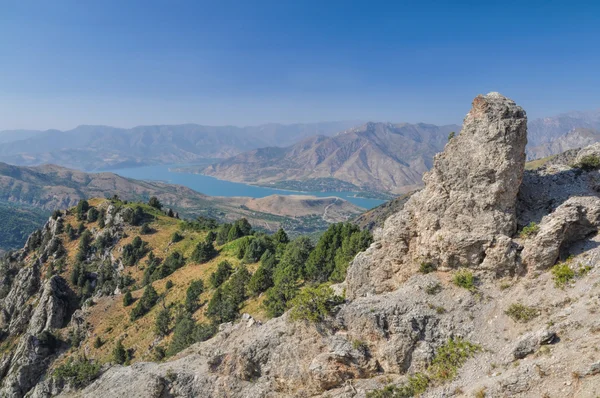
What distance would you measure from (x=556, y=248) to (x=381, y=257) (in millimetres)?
11586

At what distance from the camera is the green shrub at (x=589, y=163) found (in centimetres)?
2730

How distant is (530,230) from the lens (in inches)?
885

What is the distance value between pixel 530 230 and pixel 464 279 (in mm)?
5194

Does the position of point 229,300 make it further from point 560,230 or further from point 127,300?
point 560,230

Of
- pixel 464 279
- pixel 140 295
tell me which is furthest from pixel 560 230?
pixel 140 295

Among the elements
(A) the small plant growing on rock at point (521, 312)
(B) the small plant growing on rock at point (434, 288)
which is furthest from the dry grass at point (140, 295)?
(A) the small plant growing on rock at point (521, 312)

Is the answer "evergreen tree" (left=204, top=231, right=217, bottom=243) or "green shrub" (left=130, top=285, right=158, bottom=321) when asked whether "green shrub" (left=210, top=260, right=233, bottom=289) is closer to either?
"green shrub" (left=130, top=285, right=158, bottom=321)

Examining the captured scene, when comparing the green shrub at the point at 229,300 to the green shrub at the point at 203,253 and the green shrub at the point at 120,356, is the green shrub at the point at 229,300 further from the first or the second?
the green shrub at the point at 203,253

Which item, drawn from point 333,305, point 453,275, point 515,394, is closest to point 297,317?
point 333,305

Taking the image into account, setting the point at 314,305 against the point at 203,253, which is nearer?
the point at 314,305

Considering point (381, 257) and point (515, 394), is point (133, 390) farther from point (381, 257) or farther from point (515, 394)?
point (515, 394)

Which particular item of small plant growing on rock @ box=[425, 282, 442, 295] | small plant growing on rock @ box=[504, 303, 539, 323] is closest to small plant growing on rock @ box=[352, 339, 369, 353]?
small plant growing on rock @ box=[425, 282, 442, 295]

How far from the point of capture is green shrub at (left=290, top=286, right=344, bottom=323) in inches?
1010

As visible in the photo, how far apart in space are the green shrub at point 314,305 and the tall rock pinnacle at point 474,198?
17.3 feet
